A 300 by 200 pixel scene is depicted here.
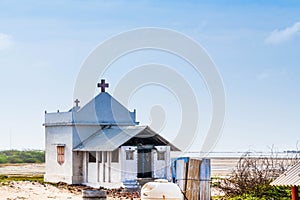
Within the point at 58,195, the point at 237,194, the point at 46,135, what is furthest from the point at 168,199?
the point at 46,135

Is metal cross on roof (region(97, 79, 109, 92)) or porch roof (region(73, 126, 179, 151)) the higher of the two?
metal cross on roof (region(97, 79, 109, 92))

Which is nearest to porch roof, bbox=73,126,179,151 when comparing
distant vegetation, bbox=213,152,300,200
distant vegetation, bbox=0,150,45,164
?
distant vegetation, bbox=213,152,300,200

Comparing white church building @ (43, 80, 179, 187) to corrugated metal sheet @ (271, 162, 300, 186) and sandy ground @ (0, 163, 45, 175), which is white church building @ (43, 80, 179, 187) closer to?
corrugated metal sheet @ (271, 162, 300, 186)

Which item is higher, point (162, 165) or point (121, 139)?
point (121, 139)

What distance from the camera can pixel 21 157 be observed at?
79.6 metres

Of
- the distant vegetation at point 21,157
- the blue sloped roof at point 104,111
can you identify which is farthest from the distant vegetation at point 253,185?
the distant vegetation at point 21,157

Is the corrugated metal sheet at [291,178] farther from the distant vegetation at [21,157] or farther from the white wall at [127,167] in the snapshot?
the distant vegetation at [21,157]

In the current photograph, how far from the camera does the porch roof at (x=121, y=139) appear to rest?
31.3 metres

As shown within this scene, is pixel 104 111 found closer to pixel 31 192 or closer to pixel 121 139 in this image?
pixel 121 139

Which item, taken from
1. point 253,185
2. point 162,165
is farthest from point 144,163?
point 253,185

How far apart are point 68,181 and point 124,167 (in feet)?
12.0

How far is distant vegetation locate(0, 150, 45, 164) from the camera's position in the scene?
3061 inches

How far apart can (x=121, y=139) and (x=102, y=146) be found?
100 cm

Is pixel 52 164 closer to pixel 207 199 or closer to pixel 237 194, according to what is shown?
pixel 237 194
